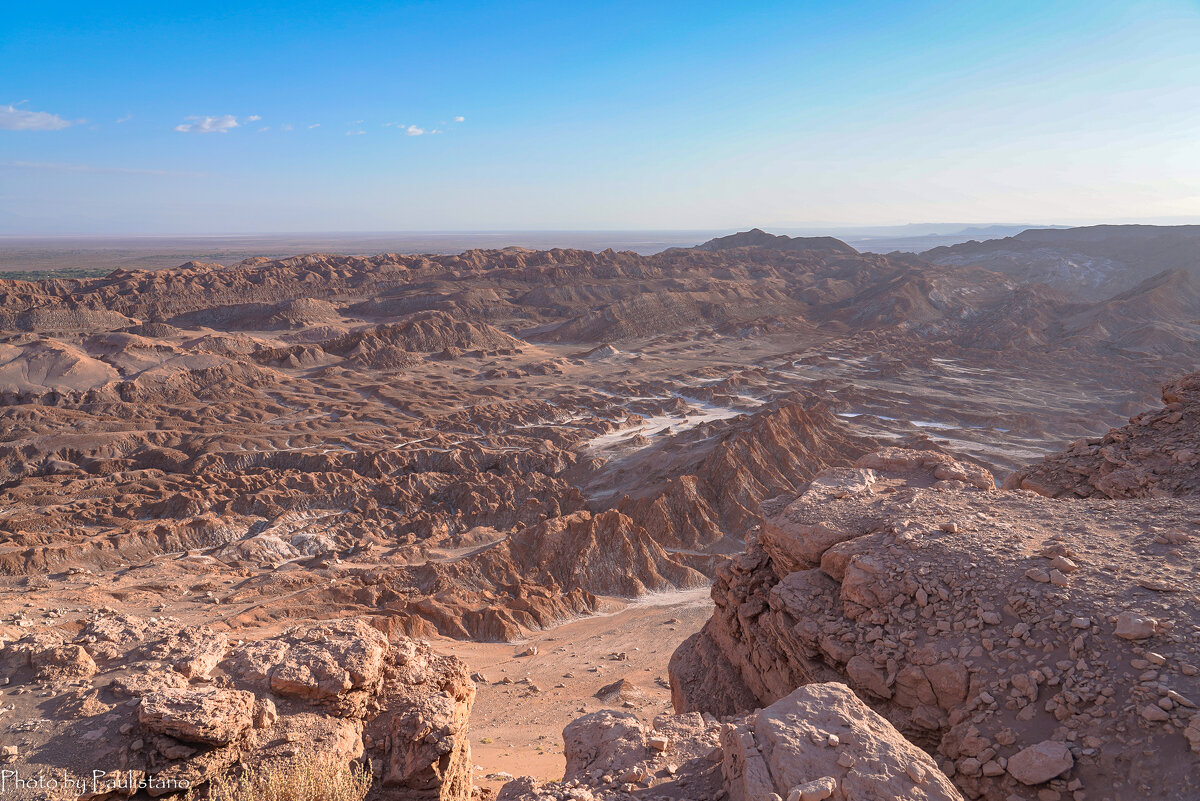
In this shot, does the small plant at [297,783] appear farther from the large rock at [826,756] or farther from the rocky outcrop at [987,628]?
the rocky outcrop at [987,628]

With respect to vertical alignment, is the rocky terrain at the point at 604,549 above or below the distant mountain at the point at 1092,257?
below

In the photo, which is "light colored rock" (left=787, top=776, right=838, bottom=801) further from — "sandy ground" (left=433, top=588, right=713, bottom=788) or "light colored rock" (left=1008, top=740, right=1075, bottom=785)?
"sandy ground" (left=433, top=588, right=713, bottom=788)

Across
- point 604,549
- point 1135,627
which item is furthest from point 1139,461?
point 604,549

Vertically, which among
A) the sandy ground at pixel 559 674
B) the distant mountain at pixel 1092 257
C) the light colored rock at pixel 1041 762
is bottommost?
the sandy ground at pixel 559 674

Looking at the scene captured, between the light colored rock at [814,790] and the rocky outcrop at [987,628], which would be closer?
the light colored rock at [814,790]

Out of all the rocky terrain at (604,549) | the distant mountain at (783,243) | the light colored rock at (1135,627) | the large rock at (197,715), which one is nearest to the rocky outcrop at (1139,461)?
the rocky terrain at (604,549)

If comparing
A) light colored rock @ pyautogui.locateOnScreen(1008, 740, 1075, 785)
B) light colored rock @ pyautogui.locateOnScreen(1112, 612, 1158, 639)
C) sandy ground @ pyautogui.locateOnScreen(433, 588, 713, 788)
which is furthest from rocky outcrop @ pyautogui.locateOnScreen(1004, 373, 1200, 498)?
sandy ground @ pyautogui.locateOnScreen(433, 588, 713, 788)
